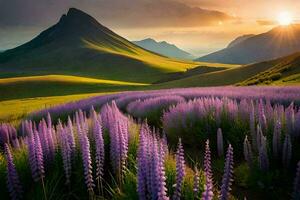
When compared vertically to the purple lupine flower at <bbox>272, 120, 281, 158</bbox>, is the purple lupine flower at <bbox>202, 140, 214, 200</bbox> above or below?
above

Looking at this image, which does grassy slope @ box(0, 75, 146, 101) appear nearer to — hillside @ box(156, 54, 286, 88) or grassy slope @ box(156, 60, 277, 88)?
grassy slope @ box(156, 60, 277, 88)

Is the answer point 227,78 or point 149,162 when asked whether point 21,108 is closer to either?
point 227,78

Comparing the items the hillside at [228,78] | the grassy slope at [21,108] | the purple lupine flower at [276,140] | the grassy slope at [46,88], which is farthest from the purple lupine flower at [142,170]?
the grassy slope at [46,88]

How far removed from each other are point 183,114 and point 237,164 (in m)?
2.51

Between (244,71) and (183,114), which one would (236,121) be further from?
(244,71)

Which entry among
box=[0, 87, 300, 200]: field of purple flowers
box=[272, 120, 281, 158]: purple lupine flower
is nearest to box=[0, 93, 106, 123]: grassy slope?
box=[0, 87, 300, 200]: field of purple flowers

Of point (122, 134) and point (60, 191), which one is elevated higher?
point (122, 134)

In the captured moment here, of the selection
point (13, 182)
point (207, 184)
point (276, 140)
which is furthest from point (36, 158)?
point (276, 140)

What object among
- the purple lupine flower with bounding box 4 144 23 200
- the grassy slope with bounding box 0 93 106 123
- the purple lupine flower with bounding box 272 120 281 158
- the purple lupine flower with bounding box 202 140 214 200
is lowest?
the grassy slope with bounding box 0 93 106 123

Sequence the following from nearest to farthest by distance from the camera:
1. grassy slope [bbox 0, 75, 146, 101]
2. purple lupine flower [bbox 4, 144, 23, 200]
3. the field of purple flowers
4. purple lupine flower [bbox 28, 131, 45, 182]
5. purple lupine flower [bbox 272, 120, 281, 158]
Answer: the field of purple flowers < purple lupine flower [bbox 4, 144, 23, 200] < purple lupine flower [bbox 28, 131, 45, 182] < purple lupine flower [bbox 272, 120, 281, 158] < grassy slope [bbox 0, 75, 146, 101]

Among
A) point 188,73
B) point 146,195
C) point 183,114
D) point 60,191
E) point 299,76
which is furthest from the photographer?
point 188,73

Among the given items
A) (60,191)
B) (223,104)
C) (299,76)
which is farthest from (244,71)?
(60,191)

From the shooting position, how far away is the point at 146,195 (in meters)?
4.46

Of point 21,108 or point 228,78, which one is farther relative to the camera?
point 228,78
